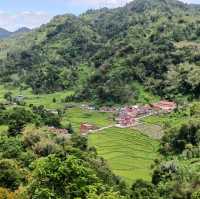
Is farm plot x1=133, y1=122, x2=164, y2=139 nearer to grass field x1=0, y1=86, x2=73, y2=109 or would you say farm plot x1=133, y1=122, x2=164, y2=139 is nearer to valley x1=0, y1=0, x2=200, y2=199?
valley x1=0, y1=0, x2=200, y2=199

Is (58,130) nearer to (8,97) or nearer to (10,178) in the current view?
(10,178)

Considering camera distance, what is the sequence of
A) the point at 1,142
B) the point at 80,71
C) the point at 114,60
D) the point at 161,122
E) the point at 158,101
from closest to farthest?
1. the point at 1,142
2. the point at 161,122
3. the point at 158,101
4. the point at 114,60
5. the point at 80,71

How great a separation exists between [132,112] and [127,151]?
24382 mm

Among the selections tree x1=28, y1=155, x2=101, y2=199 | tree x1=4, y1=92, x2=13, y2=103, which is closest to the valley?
tree x1=28, y1=155, x2=101, y2=199

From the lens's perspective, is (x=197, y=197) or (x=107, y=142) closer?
(x=197, y=197)

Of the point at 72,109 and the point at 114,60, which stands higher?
the point at 114,60

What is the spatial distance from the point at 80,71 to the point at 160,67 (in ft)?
80.8

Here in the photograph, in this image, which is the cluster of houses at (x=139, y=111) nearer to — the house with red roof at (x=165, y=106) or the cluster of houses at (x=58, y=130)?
the house with red roof at (x=165, y=106)

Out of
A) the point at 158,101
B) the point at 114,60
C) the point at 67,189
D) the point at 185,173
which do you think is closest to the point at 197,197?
the point at 67,189

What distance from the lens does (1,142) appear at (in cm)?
5616

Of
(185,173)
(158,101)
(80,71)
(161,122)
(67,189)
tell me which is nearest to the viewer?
(67,189)

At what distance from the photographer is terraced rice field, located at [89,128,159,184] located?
62.0 meters

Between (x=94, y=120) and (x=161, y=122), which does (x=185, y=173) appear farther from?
(x=94, y=120)

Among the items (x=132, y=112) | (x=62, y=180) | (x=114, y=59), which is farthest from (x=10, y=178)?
(x=114, y=59)
